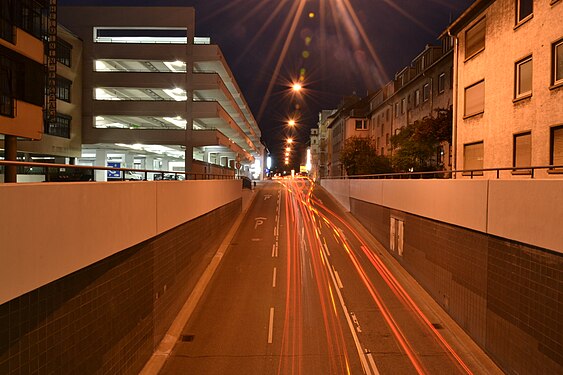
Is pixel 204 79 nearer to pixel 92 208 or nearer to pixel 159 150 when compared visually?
pixel 159 150

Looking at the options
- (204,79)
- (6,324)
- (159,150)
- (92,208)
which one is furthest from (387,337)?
(159,150)

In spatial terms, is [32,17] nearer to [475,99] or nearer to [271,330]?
[271,330]

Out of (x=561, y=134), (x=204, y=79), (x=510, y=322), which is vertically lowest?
(x=510, y=322)

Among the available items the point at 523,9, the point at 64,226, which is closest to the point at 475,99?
the point at 523,9

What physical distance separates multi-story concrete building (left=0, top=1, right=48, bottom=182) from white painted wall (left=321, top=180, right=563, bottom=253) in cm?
1821

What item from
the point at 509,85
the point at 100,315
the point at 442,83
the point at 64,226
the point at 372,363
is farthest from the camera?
the point at 442,83

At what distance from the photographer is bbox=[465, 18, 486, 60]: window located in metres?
19.4

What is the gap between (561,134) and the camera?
14484 mm

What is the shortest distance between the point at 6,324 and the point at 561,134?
16.4 m

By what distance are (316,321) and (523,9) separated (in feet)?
46.7

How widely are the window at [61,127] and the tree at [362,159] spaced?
25212mm

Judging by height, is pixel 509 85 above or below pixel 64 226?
above

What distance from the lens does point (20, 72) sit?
72.7 feet

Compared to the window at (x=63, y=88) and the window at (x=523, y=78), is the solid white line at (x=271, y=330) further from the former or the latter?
the window at (x=63, y=88)
